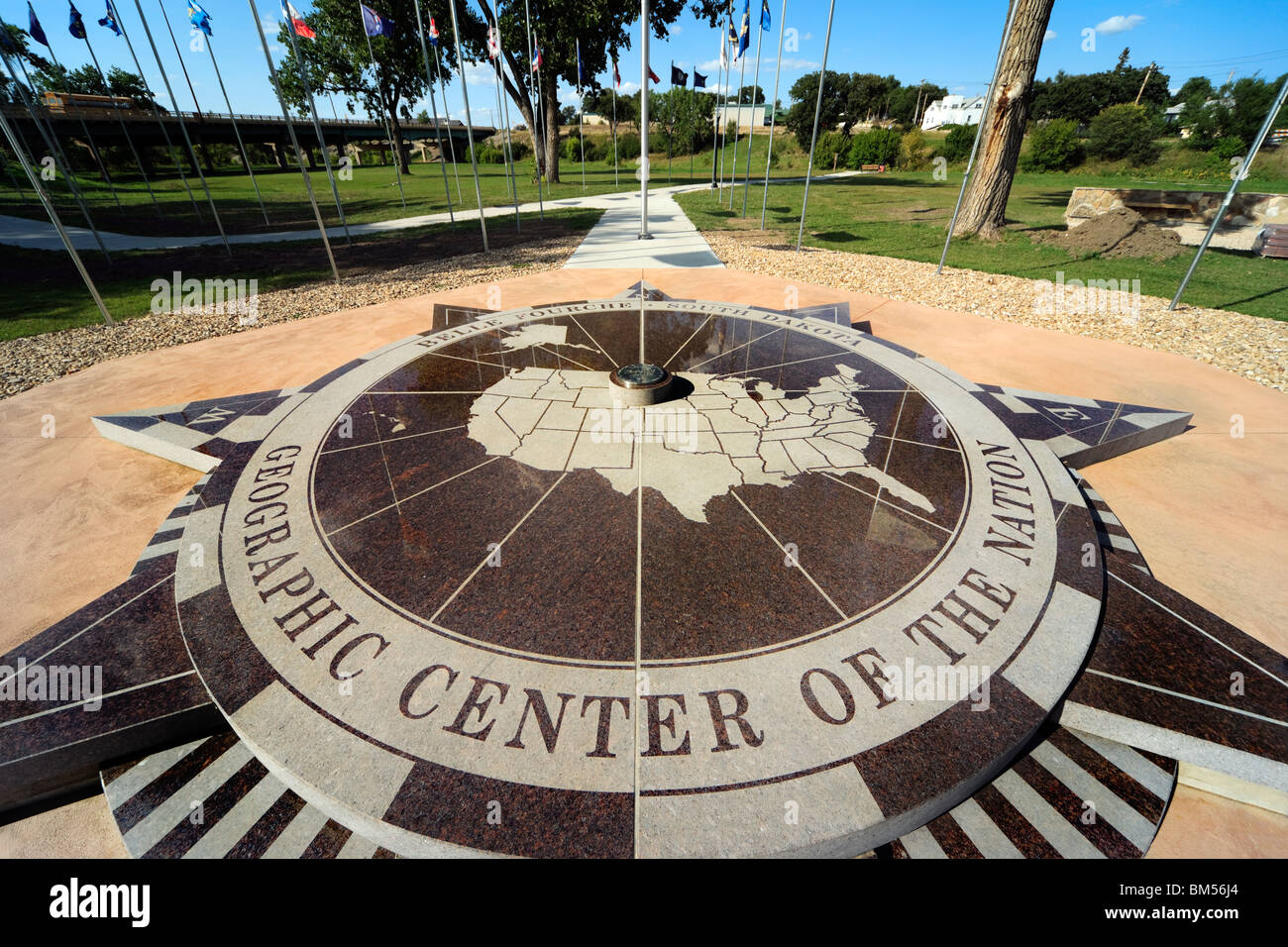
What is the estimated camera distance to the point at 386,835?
2621mm

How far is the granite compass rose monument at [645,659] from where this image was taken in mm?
2729

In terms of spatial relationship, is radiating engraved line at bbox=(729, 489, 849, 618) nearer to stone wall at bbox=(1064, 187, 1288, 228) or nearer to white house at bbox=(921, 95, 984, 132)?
stone wall at bbox=(1064, 187, 1288, 228)

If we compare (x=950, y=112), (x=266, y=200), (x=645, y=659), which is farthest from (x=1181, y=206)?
(x=950, y=112)

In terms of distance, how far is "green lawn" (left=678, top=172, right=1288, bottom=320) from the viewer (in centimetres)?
1281

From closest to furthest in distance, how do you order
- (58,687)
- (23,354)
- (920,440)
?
(58,687) → (920,440) → (23,354)

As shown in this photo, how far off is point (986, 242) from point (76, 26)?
31.8m

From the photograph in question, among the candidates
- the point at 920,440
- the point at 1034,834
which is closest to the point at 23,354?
the point at 920,440

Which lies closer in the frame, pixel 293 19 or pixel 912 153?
pixel 293 19

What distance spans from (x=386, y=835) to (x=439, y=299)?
11.1 meters

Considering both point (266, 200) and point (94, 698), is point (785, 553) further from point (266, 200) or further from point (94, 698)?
point (266, 200)

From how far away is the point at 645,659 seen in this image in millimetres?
3320

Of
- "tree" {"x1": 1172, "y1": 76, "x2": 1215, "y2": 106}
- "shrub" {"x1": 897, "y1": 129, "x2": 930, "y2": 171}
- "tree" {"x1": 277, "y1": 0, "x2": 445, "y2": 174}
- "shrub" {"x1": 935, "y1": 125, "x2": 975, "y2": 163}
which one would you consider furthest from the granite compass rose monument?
"tree" {"x1": 1172, "y1": 76, "x2": 1215, "y2": 106}
